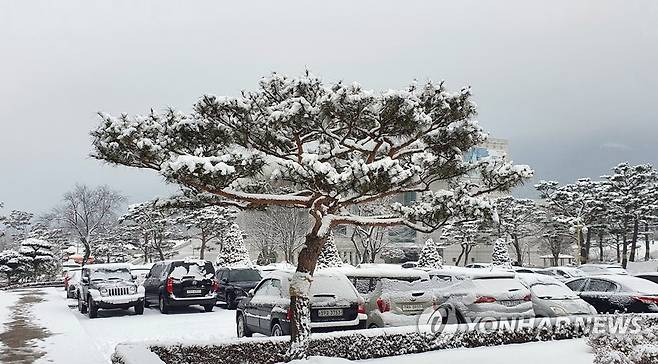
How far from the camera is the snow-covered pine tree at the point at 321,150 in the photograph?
752 centimetres

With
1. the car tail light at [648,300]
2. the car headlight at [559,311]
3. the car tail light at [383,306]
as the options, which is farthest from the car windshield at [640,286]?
the car tail light at [383,306]

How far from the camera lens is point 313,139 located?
8.98 metres

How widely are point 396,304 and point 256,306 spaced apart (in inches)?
100

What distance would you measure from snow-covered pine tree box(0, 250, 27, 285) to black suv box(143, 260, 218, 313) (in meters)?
22.5

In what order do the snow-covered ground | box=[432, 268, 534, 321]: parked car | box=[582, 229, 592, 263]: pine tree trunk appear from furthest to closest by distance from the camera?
box=[582, 229, 592, 263]: pine tree trunk < box=[432, 268, 534, 321]: parked car < the snow-covered ground

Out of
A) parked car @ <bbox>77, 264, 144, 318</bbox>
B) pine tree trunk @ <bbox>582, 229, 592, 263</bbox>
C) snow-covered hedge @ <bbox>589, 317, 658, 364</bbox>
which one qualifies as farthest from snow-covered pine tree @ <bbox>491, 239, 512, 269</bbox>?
snow-covered hedge @ <bbox>589, 317, 658, 364</bbox>

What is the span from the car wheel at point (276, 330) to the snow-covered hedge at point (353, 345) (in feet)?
3.90

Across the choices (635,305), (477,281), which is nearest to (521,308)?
(477,281)

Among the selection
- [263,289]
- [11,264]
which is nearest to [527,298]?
[263,289]

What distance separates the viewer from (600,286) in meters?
14.8

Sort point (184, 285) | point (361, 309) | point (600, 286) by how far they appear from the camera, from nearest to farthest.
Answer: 1. point (361, 309)
2. point (600, 286)
3. point (184, 285)

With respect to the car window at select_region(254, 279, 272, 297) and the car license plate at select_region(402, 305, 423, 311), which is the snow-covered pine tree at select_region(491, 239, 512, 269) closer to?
the car license plate at select_region(402, 305, 423, 311)

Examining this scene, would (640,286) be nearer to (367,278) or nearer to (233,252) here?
(367,278)

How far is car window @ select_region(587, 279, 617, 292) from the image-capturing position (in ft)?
47.4
